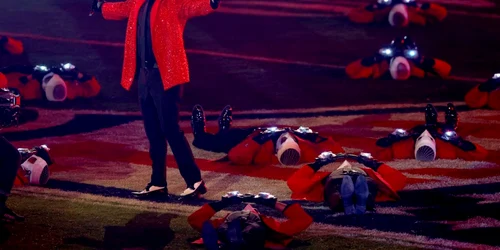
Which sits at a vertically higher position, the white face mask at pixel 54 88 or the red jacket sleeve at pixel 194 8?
the red jacket sleeve at pixel 194 8

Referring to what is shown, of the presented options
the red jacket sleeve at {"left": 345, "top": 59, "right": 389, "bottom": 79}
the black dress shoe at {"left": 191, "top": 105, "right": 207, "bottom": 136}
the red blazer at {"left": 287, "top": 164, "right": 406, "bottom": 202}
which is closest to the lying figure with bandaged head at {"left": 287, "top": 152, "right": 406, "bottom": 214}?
the red blazer at {"left": 287, "top": 164, "right": 406, "bottom": 202}

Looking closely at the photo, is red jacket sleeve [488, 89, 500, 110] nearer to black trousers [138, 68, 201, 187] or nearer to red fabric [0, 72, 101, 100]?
black trousers [138, 68, 201, 187]

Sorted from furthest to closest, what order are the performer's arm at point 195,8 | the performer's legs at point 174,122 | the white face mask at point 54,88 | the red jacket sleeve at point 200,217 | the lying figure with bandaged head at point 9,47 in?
the lying figure with bandaged head at point 9,47, the white face mask at point 54,88, the performer's legs at point 174,122, the performer's arm at point 195,8, the red jacket sleeve at point 200,217

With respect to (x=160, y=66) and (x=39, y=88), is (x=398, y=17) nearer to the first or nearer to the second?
(x=39, y=88)

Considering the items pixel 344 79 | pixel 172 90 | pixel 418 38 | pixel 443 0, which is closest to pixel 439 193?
pixel 172 90

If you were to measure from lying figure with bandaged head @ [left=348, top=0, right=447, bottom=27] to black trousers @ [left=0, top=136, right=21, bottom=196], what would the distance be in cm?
1270

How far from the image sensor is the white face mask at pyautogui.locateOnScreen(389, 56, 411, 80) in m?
14.5

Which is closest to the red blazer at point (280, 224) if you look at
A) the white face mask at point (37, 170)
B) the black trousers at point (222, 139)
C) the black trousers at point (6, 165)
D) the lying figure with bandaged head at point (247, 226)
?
the lying figure with bandaged head at point (247, 226)

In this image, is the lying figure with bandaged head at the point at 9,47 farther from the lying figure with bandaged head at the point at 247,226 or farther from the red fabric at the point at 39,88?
the lying figure with bandaged head at the point at 247,226

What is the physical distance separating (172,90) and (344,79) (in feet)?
21.7

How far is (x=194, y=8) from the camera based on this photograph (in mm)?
8469

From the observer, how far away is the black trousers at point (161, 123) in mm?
8629

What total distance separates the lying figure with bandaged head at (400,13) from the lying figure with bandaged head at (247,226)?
40.7ft

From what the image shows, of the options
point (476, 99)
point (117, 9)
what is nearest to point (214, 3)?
point (117, 9)
